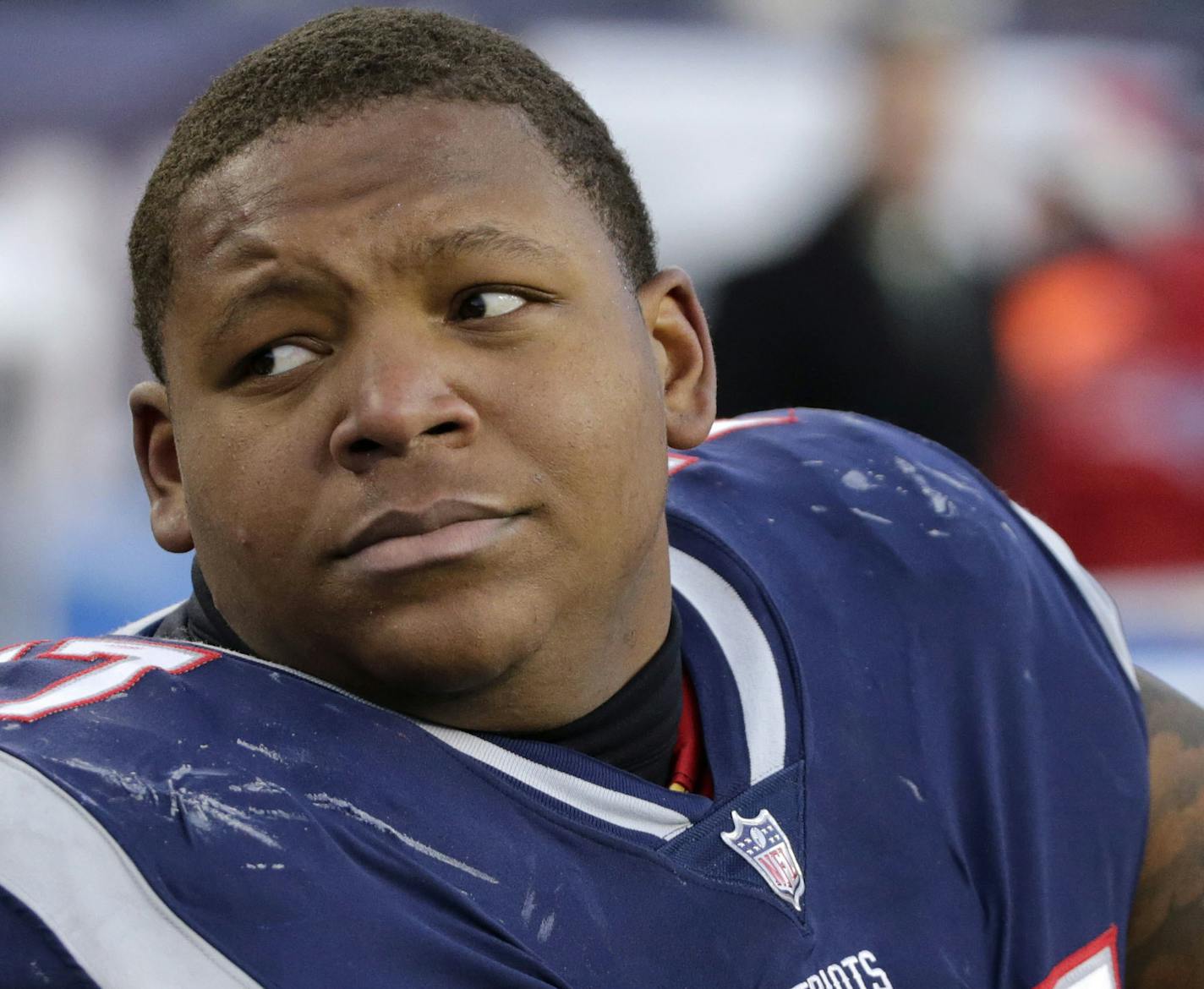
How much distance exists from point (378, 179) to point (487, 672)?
35 cm

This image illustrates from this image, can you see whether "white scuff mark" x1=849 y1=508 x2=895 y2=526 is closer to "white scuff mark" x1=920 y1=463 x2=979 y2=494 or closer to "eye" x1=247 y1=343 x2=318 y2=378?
"white scuff mark" x1=920 y1=463 x2=979 y2=494

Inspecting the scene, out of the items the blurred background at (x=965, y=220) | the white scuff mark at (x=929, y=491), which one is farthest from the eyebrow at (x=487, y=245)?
the blurred background at (x=965, y=220)

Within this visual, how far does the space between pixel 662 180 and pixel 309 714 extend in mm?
2676

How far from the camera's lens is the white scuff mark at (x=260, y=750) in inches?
43.0

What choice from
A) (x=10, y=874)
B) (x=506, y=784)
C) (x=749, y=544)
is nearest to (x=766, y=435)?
(x=749, y=544)

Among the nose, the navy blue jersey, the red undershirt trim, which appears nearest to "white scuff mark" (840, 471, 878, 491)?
the navy blue jersey

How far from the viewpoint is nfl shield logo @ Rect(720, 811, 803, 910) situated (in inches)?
48.3

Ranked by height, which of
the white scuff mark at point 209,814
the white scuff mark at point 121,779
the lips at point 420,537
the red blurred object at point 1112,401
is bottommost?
the red blurred object at point 1112,401

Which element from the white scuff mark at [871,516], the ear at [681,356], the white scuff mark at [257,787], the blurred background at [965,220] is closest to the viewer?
the white scuff mark at [257,787]

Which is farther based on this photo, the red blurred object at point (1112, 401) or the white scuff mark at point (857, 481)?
the red blurred object at point (1112, 401)

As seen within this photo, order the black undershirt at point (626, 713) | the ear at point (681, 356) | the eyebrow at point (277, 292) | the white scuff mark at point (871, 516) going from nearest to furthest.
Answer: the eyebrow at point (277, 292), the black undershirt at point (626, 713), the ear at point (681, 356), the white scuff mark at point (871, 516)

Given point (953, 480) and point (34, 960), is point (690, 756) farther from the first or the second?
point (34, 960)

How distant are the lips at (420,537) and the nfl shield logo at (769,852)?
297mm

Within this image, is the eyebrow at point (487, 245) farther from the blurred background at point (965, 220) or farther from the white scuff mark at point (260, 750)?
the blurred background at point (965, 220)
